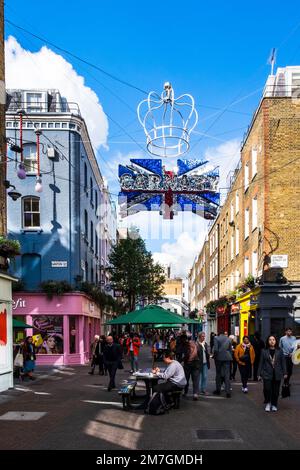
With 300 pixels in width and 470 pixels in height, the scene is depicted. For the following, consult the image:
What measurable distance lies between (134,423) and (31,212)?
20577 mm

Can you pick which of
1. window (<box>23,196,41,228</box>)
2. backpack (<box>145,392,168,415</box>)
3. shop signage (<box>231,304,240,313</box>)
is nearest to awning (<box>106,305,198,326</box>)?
backpack (<box>145,392,168,415</box>)

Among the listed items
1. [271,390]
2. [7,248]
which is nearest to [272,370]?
[271,390]

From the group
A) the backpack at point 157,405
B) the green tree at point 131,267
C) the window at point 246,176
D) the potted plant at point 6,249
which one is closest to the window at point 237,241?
the window at point 246,176

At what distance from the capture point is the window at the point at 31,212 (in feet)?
98.6

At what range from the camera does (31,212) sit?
3012 centimetres

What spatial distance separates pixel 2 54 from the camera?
18250mm

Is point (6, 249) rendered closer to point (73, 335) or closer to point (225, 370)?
point (225, 370)

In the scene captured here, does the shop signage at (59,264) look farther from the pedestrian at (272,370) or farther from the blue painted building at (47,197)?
the pedestrian at (272,370)

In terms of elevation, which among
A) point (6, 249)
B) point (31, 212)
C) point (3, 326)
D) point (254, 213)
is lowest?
point (3, 326)

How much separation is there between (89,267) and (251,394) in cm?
2277

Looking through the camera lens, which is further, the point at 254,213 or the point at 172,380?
the point at 254,213

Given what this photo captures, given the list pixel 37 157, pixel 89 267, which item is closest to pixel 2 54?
pixel 37 157

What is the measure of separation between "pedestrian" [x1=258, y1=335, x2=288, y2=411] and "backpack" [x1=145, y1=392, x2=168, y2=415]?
2174 millimetres

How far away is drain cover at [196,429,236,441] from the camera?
31.0ft
